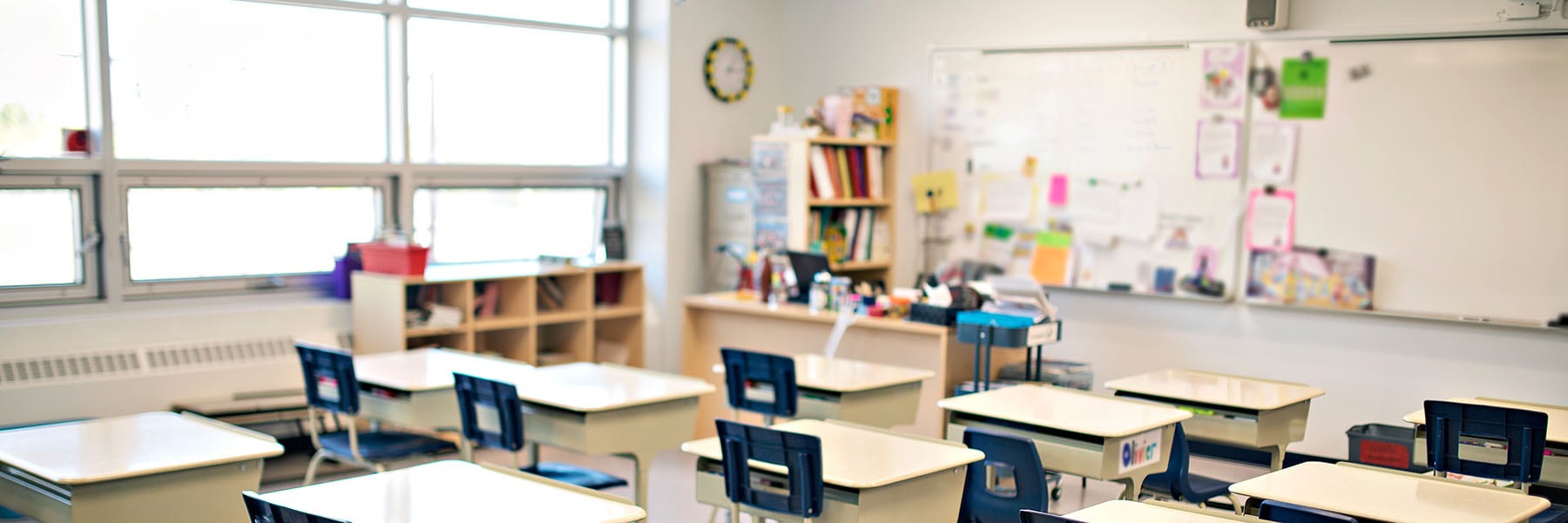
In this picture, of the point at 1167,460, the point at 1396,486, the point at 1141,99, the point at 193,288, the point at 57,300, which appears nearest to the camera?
the point at 1396,486

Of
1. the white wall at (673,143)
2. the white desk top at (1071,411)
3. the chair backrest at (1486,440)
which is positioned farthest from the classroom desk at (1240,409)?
the white wall at (673,143)

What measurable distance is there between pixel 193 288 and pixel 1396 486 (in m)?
5.28

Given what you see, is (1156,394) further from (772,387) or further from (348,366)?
(348,366)

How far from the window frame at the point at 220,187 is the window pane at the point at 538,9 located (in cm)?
102

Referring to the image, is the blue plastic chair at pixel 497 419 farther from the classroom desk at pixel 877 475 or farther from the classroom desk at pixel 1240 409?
the classroom desk at pixel 1240 409

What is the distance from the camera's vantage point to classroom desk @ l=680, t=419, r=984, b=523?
3.30 m

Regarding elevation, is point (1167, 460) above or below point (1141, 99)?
below

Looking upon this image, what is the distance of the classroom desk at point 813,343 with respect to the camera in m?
5.65

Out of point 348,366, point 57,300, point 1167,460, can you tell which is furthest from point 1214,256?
point 57,300

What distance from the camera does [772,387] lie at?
15.8ft

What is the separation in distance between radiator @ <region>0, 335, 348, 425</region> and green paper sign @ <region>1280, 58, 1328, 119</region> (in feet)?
16.4

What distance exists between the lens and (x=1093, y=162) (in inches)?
263

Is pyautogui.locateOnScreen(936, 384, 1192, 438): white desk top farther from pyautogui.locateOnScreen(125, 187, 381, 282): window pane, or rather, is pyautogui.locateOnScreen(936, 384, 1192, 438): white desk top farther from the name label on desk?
pyautogui.locateOnScreen(125, 187, 381, 282): window pane

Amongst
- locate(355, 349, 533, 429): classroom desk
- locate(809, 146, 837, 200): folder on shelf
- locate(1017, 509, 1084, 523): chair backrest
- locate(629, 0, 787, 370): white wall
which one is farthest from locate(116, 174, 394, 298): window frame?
locate(1017, 509, 1084, 523): chair backrest
